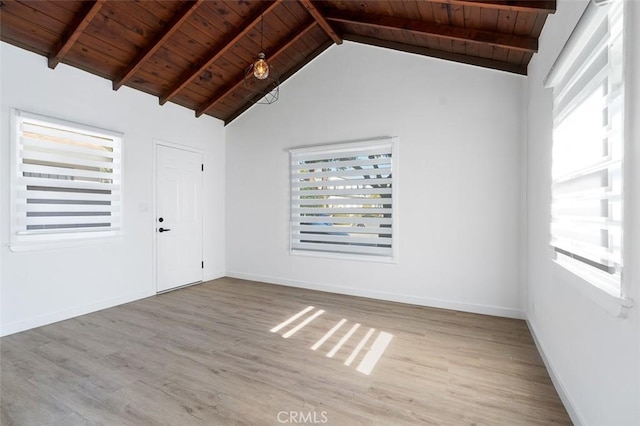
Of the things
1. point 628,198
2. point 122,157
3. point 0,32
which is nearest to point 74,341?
point 122,157

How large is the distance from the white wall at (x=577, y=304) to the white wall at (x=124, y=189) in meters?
4.63

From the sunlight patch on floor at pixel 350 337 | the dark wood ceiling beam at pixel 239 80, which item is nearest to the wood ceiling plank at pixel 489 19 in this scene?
the dark wood ceiling beam at pixel 239 80

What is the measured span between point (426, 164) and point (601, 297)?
267 centimetres

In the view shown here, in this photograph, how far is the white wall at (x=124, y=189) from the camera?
3.02 meters

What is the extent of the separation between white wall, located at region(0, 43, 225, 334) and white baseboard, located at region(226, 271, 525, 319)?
70.1 inches

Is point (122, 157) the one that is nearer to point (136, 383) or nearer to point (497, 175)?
point (136, 383)

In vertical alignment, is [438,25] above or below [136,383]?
above

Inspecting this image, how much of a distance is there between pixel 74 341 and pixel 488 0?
4.85m

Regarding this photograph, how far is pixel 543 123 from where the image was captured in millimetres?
2566

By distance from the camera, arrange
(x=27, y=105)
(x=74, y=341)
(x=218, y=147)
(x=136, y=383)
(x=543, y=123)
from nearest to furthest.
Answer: (x=136, y=383), (x=543, y=123), (x=74, y=341), (x=27, y=105), (x=218, y=147)

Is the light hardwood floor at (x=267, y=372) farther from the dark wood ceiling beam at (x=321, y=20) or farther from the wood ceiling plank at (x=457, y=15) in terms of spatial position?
the dark wood ceiling beam at (x=321, y=20)

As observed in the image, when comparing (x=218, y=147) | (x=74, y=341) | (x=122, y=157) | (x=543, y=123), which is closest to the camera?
(x=543, y=123)

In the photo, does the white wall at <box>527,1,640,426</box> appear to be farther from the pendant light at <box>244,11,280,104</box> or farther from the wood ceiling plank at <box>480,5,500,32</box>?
the pendant light at <box>244,11,280,104</box>

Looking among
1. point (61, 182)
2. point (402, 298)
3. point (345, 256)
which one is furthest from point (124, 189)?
point (402, 298)
